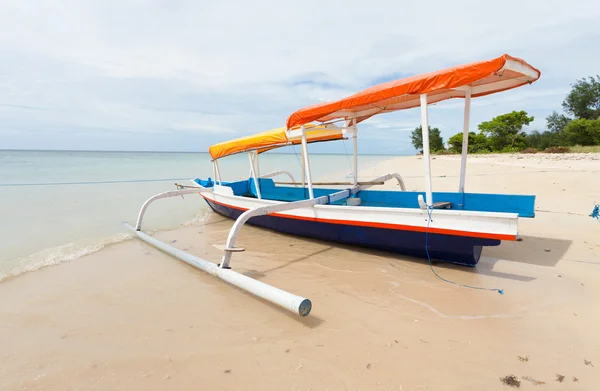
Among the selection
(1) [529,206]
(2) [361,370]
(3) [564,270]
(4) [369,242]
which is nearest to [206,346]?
(2) [361,370]

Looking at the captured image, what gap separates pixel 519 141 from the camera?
34500 millimetres

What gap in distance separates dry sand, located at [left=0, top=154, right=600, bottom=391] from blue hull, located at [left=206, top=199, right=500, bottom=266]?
0.18 m

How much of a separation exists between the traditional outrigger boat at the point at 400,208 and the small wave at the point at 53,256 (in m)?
0.89

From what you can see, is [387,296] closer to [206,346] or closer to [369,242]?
[369,242]

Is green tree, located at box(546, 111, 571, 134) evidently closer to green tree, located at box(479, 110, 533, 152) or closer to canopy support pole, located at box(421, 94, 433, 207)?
green tree, located at box(479, 110, 533, 152)

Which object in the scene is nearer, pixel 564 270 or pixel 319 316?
pixel 319 316

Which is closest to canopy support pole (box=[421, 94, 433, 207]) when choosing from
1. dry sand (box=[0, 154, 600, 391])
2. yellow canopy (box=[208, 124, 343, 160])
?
dry sand (box=[0, 154, 600, 391])

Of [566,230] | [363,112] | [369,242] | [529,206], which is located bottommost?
[566,230]

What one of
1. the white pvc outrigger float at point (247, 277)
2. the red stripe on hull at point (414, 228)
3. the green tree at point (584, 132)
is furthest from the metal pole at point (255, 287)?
the green tree at point (584, 132)

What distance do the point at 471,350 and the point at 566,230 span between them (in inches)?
198

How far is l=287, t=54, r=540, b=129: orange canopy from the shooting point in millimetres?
3781

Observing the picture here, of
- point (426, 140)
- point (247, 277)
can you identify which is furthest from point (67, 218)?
A: point (426, 140)

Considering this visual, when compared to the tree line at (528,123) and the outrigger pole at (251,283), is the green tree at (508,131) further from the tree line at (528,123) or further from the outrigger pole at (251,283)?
the outrigger pole at (251,283)

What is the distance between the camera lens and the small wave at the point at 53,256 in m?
5.40
